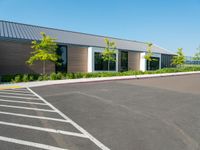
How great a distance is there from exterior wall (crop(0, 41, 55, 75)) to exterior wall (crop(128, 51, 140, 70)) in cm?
1685

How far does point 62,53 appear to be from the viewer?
24219mm

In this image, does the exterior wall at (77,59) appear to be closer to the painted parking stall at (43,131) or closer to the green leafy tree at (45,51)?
the green leafy tree at (45,51)

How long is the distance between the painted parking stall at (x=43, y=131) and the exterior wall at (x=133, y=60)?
26961mm

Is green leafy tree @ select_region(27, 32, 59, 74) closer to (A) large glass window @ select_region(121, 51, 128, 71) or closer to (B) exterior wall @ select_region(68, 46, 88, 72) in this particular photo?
(B) exterior wall @ select_region(68, 46, 88, 72)

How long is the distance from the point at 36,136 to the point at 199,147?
12.9ft

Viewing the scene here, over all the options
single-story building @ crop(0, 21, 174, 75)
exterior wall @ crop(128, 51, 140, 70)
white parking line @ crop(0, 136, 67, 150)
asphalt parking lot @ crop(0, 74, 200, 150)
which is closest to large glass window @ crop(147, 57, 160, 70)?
single-story building @ crop(0, 21, 174, 75)

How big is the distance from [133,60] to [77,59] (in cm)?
1221

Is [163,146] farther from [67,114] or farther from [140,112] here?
[67,114]

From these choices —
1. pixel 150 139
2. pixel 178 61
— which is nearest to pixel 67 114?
pixel 150 139

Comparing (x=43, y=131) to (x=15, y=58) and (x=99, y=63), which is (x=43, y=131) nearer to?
(x=15, y=58)

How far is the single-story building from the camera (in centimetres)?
1977

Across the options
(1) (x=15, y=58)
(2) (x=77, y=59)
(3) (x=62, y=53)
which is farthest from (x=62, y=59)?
(1) (x=15, y=58)

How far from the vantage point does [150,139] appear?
4.49 meters

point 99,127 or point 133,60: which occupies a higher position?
point 133,60
